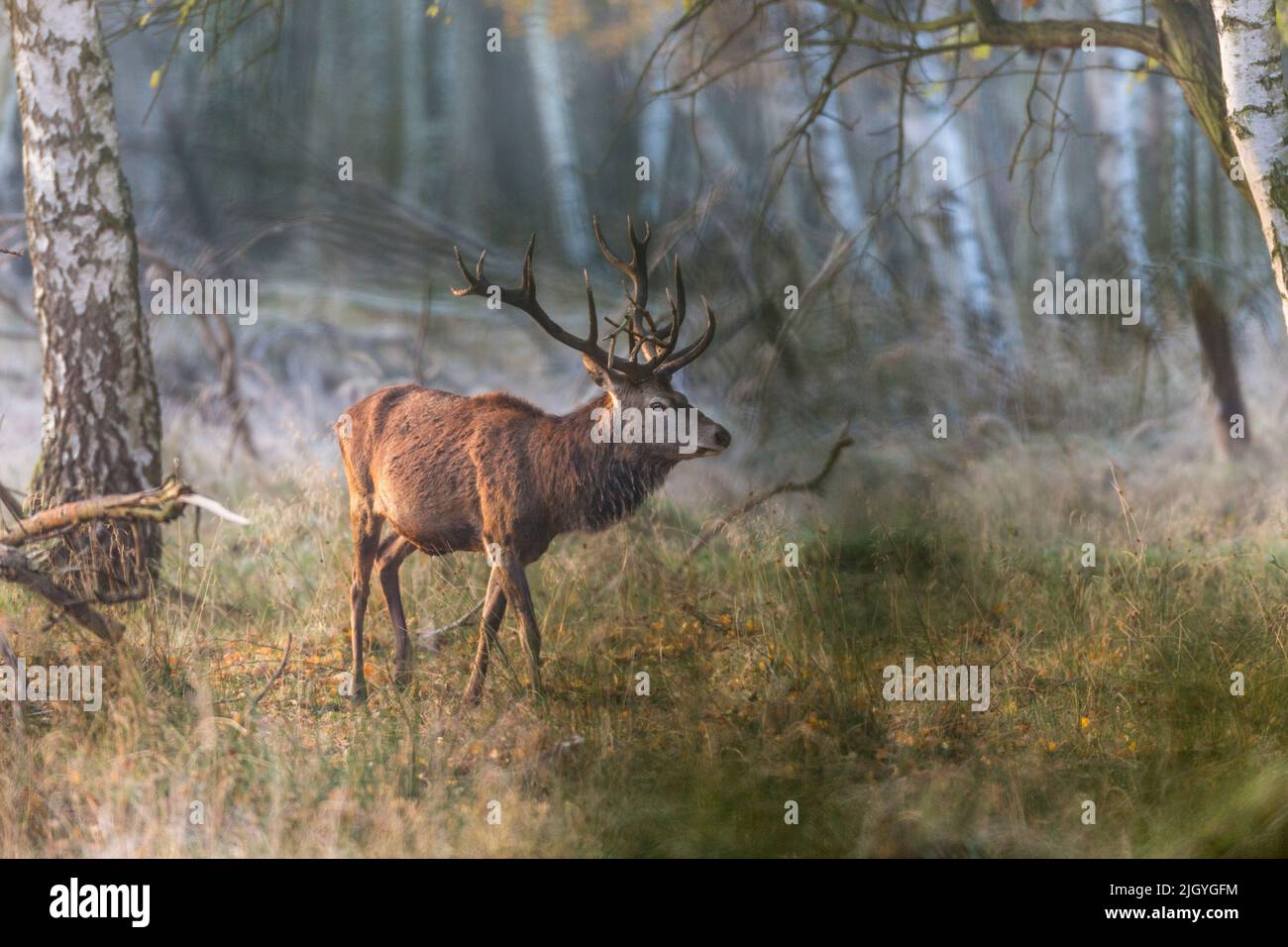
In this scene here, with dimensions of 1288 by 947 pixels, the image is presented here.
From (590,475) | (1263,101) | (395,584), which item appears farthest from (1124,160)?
(395,584)

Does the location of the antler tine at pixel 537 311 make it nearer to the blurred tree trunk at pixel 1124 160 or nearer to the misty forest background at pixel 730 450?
the misty forest background at pixel 730 450

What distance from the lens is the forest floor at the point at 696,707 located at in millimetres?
6625

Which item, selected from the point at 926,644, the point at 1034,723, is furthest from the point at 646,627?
the point at 1034,723

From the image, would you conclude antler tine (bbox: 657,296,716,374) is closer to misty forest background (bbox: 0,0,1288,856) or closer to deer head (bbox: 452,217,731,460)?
deer head (bbox: 452,217,731,460)

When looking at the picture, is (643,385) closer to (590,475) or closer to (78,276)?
(590,475)

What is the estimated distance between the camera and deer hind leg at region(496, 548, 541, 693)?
22.3ft

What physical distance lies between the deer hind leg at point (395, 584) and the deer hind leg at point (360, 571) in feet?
0.23

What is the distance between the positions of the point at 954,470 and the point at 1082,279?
1.61 metres

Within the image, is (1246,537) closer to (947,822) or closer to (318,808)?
(947,822)

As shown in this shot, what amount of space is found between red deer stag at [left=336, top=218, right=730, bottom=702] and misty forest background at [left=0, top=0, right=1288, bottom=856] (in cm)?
55

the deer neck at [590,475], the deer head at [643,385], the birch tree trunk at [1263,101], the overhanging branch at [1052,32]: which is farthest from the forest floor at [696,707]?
the overhanging branch at [1052,32]

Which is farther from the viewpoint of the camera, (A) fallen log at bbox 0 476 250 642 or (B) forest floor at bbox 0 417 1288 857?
(B) forest floor at bbox 0 417 1288 857

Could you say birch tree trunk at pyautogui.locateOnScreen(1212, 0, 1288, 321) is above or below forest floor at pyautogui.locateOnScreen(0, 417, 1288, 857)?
above

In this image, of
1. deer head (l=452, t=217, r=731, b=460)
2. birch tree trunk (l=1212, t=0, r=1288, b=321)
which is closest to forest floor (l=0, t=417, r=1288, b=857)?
deer head (l=452, t=217, r=731, b=460)
